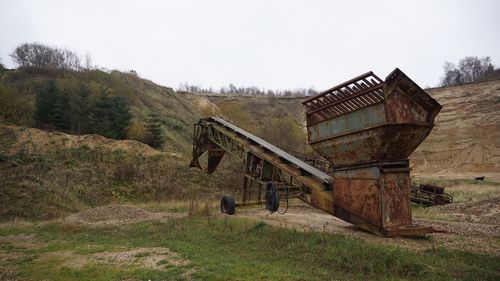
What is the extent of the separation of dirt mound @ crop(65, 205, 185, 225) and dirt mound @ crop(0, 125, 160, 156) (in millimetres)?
12079

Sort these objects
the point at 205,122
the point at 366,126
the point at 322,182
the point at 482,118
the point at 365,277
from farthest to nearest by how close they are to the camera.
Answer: the point at 482,118, the point at 205,122, the point at 322,182, the point at 366,126, the point at 365,277

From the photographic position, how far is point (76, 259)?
7270 millimetres

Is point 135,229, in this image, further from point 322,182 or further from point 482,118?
point 482,118

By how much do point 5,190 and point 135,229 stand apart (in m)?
9.05

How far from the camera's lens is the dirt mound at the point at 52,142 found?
75.3 feet

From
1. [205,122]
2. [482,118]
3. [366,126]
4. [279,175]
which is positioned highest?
[482,118]

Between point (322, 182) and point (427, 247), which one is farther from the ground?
point (322, 182)

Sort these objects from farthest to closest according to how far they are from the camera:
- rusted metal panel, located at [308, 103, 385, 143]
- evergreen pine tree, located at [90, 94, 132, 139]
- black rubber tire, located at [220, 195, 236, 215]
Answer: evergreen pine tree, located at [90, 94, 132, 139] → black rubber tire, located at [220, 195, 236, 215] → rusted metal panel, located at [308, 103, 385, 143]

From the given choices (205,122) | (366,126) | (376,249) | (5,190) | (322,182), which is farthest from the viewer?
(5,190)

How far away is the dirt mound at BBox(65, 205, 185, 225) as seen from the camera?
39.3 ft

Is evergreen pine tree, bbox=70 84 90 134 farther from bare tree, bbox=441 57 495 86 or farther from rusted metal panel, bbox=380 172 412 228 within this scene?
bare tree, bbox=441 57 495 86

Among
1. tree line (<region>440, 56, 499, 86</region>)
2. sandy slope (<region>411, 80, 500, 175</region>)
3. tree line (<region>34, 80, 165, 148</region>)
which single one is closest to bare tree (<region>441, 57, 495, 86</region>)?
tree line (<region>440, 56, 499, 86</region>)

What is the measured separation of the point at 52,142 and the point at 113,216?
1410 cm

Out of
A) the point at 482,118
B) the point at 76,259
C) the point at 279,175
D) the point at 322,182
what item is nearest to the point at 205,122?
the point at 279,175
